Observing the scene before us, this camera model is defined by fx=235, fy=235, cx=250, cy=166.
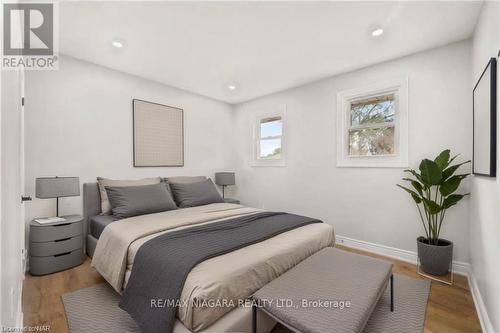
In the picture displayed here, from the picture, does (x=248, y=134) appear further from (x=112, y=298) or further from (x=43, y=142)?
(x=112, y=298)

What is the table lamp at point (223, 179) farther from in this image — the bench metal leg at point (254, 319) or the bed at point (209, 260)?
the bench metal leg at point (254, 319)

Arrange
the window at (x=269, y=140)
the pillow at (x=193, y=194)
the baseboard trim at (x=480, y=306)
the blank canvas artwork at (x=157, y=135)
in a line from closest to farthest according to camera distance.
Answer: the baseboard trim at (x=480, y=306)
the pillow at (x=193, y=194)
the blank canvas artwork at (x=157, y=135)
the window at (x=269, y=140)

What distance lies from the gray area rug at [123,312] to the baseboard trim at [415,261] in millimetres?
346

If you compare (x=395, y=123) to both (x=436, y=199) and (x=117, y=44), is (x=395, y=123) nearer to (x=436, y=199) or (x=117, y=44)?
(x=436, y=199)

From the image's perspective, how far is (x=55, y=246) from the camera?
251cm

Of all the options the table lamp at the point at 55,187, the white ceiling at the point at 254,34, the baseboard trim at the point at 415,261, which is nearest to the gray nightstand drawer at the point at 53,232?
the table lamp at the point at 55,187

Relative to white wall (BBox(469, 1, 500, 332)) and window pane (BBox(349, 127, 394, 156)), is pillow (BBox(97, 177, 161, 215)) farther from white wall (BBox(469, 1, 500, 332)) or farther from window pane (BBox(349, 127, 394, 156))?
white wall (BBox(469, 1, 500, 332))

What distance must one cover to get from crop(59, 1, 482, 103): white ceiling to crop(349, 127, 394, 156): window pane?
2.98ft

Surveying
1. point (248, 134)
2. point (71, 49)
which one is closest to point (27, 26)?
point (71, 49)

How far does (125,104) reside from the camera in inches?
137

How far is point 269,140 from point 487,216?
3233 millimetres

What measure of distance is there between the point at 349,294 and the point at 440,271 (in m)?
1.77

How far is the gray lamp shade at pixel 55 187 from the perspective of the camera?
2441 millimetres

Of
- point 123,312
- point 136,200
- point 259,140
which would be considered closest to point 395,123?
point 259,140
